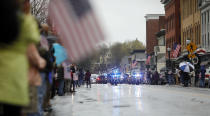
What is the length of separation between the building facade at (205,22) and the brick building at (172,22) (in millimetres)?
16361

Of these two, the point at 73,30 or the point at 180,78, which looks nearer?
the point at 73,30

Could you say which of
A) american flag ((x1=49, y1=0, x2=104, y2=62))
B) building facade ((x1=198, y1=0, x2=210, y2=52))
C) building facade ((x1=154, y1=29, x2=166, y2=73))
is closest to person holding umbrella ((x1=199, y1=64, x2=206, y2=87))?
building facade ((x1=198, y1=0, x2=210, y2=52))

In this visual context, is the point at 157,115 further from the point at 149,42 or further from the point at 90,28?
the point at 149,42

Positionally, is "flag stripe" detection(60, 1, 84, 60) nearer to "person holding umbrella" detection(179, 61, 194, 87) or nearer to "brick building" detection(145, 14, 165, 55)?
"person holding umbrella" detection(179, 61, 194, 87)

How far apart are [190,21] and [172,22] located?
1323 centimetres

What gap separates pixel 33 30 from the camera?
18.3 ft

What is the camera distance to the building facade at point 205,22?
63.3 meters

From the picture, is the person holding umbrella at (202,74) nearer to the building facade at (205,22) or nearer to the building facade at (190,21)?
the building facade at (205,22)

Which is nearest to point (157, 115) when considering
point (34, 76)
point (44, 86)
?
point (44, 86)

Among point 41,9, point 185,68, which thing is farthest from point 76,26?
point 41,9

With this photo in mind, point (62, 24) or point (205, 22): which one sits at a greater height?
point (205, 22)

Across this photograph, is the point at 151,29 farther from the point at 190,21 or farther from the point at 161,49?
the point at 190,21

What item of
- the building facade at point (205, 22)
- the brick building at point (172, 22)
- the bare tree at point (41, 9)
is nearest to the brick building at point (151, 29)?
the brick building at point (172, 22)

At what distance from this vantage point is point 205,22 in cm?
6544
